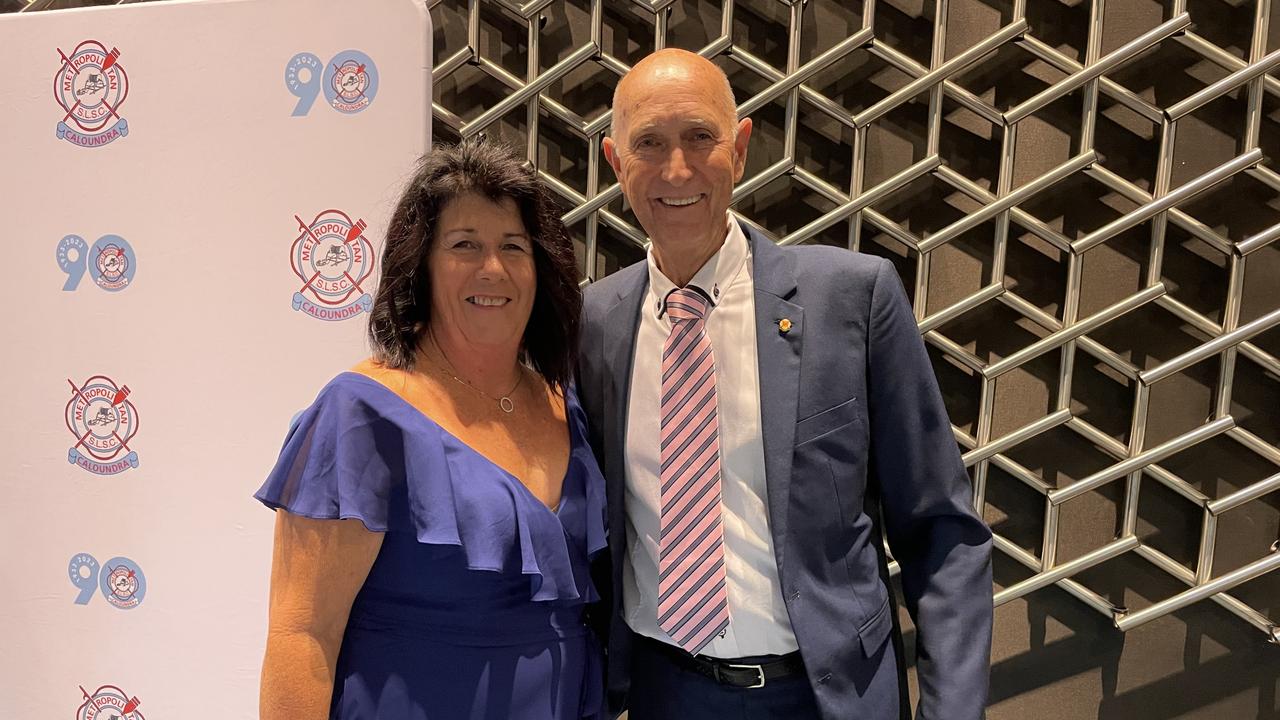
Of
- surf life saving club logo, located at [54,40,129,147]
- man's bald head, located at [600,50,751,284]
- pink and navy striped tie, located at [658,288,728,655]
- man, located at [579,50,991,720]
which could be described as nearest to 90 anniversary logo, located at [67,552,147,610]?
surf life saving club logo, located at [54,40,129,147]

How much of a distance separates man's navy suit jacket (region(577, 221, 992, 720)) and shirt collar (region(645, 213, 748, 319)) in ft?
0.15

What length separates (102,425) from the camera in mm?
2117

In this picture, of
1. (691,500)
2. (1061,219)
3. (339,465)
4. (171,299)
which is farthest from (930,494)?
(171,299)

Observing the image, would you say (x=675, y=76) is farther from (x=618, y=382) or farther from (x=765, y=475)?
(x=765, y=475)

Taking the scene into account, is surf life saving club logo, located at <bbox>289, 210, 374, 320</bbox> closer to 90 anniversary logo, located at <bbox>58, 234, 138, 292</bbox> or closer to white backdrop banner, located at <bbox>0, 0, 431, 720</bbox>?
white backdrop banner, located at <bbox>0, 0, 431, 720</bbox>

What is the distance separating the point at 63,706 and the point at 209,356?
37.7 inches

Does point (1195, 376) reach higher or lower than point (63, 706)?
higher

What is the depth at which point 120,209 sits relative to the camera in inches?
82.7

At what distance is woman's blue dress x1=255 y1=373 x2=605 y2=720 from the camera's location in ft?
4.11

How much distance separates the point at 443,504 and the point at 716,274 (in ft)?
1.81

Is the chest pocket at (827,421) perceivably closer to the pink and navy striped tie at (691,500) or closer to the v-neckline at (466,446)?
the pink and navy striped tie at (691,500)

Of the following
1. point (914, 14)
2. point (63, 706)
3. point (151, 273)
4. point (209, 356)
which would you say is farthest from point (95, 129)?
point (914, 14)

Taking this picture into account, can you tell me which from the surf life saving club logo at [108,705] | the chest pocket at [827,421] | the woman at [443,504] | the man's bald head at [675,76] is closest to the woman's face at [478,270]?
the woman at [443,504]

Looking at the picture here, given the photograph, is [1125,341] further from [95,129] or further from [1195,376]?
[95,129]
